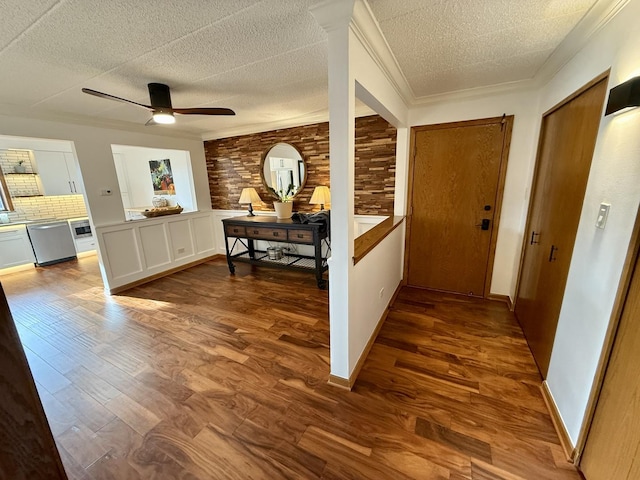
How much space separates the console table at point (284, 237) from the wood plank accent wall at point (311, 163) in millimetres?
584

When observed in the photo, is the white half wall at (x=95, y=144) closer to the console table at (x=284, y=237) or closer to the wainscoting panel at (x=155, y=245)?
the wainscoting panel at (x=155, y=245)

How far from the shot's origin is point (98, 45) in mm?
1591

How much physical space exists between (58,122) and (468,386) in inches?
194

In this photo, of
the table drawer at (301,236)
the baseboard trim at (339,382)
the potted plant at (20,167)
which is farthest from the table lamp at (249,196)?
the potted plant at (20,167)

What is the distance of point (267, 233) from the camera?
3.64m

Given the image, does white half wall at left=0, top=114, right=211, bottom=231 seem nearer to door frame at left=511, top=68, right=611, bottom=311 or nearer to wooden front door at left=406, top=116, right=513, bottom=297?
wooden front door at left=406, top=116, right=513, bottom=297

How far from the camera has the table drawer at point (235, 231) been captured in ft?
12.6

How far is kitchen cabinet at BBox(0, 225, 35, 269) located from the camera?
4398 millimetres

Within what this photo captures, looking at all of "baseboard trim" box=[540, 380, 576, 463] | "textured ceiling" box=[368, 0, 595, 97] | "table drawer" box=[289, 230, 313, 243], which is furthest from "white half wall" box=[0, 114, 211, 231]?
"baseboard trim" box=[540, 380, 576, 463]

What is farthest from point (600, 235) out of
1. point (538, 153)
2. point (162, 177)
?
point (162, 177)

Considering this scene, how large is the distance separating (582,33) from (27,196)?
791cm

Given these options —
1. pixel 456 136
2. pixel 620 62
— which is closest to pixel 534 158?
pixel 456 136

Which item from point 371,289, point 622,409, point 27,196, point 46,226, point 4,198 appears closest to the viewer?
point 622,409

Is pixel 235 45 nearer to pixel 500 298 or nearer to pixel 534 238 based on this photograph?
pixel 534 238
